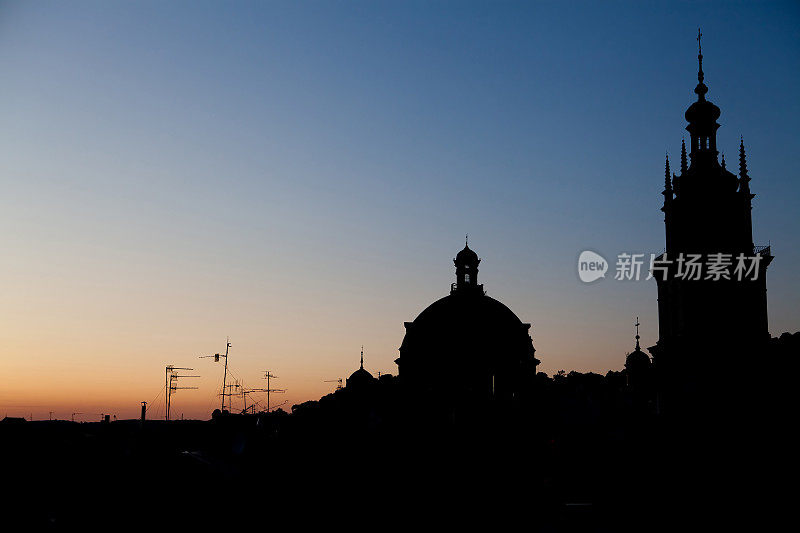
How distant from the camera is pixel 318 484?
164 feet

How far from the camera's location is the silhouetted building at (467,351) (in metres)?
85.1

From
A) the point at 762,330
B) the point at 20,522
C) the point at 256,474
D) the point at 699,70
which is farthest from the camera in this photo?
the point at 699,70

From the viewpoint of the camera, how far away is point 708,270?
74750 millimetres

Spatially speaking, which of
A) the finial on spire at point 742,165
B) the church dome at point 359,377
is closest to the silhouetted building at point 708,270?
the finial on spire at point 742,165

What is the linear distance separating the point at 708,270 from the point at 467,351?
22148 mm

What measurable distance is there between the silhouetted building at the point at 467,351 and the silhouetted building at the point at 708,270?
1393 centimetres

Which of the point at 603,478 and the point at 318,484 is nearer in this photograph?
the point at 318,484

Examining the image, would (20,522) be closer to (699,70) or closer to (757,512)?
(757,512)

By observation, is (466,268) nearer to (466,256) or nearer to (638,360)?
(466,256)

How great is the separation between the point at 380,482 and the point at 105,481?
46.6ft

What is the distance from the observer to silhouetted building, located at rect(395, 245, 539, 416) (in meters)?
85.1


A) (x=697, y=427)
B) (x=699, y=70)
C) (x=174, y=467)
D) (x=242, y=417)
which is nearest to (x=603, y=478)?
(x=697, y=427)

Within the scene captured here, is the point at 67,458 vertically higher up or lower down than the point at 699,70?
lower down

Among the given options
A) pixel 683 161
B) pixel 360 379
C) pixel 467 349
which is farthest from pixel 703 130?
pixel 360 379
